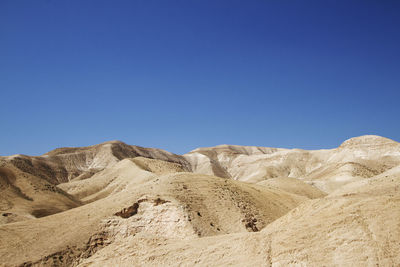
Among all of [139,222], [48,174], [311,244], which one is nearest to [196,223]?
[139,222]

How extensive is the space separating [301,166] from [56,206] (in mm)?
68670

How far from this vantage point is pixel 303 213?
11727mm

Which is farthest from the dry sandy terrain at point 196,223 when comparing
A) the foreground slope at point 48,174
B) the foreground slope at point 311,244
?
the foreground slope at point 48,174

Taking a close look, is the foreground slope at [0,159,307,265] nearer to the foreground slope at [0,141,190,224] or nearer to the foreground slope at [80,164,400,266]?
the foreground slope at [80,164,400,266]

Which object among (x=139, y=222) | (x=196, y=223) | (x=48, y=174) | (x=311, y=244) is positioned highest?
(x=48, y=174)

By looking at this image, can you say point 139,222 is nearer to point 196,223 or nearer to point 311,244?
point 196,223

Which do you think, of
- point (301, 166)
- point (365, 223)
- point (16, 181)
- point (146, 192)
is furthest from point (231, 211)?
point (301, 166)

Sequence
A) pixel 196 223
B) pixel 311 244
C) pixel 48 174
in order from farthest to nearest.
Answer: pixel 48 174 < pixel 196 223 < pixel 311 244

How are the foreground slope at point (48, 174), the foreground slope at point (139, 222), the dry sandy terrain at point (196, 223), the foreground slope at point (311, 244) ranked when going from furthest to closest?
the foreground slope at point (48, 174), the foreground slope at point (139, 222), the dry sandy terrain at point (196, 223), the foreground slope at point (311, 244)

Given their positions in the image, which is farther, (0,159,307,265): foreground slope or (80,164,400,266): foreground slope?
(0,159,307,265): foreground slope

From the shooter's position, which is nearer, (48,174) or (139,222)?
(139,222)

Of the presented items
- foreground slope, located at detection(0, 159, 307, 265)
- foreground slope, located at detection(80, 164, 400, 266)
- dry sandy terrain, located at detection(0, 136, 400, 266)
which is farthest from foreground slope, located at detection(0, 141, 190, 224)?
foreground slope, located at detection(80, 164, 400, 266)

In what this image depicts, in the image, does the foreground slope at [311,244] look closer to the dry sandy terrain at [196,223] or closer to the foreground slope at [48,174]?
the dry sandy terrain at [196,223]

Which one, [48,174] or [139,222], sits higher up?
[48,174]
